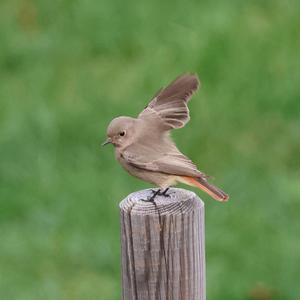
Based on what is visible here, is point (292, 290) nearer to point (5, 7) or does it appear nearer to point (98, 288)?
point (98, 288)

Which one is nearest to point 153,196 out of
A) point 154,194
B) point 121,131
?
point 154,194

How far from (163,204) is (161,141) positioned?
0.51m

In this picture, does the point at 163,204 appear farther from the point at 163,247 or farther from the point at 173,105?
the point at 173,105

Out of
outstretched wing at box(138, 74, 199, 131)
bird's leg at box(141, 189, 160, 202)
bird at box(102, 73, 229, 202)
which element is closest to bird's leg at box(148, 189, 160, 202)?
bird's leg at box(141, 189, 160, 202)

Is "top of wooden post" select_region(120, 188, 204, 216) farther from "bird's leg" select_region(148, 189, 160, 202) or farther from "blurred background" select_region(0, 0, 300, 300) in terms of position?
"blurred background" select_region(0, 0, 300, 300)

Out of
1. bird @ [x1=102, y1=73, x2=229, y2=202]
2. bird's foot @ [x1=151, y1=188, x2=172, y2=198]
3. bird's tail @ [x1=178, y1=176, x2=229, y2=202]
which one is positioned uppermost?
bird @ [x1=102, y1=73, x2=229, y2=202]

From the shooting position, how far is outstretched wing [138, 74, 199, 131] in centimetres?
383

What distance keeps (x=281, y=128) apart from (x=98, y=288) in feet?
7.00

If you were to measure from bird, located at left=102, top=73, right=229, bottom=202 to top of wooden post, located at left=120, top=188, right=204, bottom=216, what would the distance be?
0.92ft

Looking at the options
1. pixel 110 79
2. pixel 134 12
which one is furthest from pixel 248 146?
pixel 134 12

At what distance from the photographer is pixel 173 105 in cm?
388

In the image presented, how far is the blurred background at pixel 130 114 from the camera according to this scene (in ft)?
20.8

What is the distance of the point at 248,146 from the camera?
7512 mm

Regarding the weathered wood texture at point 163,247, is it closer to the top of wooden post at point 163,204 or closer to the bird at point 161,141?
the top of wooden post at point 163,204
